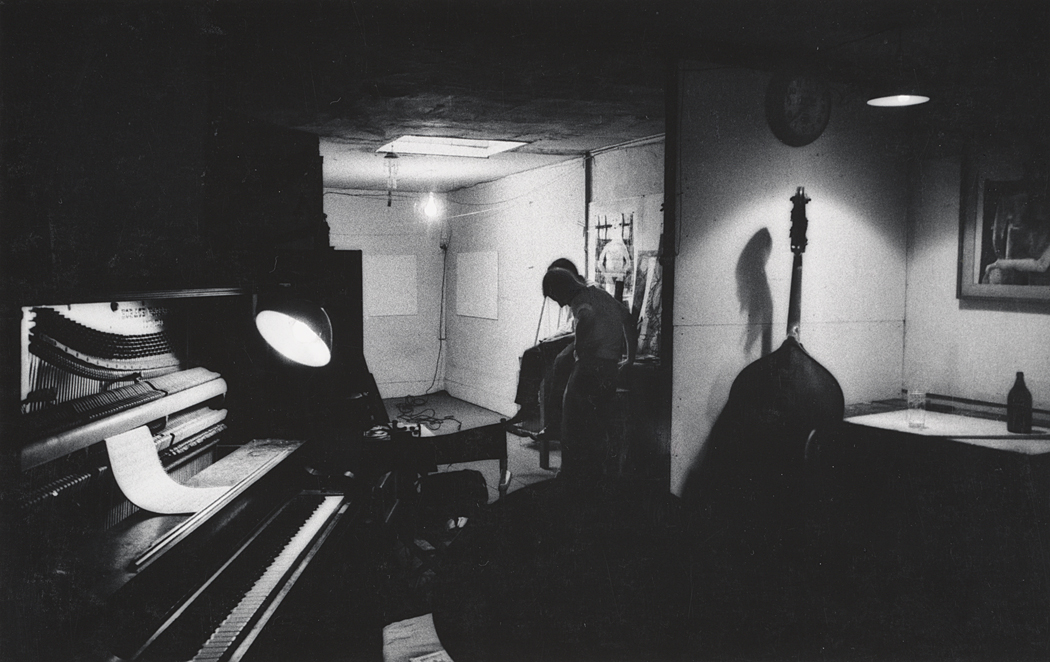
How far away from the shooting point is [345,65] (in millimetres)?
3998

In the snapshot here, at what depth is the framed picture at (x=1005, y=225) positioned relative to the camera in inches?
158

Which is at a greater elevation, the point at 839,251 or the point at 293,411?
the point at 839,251

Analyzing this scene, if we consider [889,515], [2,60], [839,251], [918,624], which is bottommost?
[918,624]

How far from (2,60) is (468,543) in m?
3.05

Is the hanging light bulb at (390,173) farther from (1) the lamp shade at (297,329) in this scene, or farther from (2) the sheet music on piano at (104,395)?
(2) the sheet music on piano at (104,395)

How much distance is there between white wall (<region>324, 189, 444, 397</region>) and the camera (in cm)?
1088

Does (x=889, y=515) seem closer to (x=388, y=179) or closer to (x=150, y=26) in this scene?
(x=150, y=26)

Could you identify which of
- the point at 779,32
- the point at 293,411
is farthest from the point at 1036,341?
the point at 293,411

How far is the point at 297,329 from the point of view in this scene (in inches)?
110

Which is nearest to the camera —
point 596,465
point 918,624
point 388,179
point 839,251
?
point 918,624

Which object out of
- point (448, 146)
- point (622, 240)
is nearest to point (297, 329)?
point (622, 240)

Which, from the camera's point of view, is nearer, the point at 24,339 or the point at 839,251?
the point at 24,339

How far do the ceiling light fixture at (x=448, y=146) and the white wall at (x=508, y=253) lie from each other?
102 cm

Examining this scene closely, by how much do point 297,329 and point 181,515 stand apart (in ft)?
2.84
